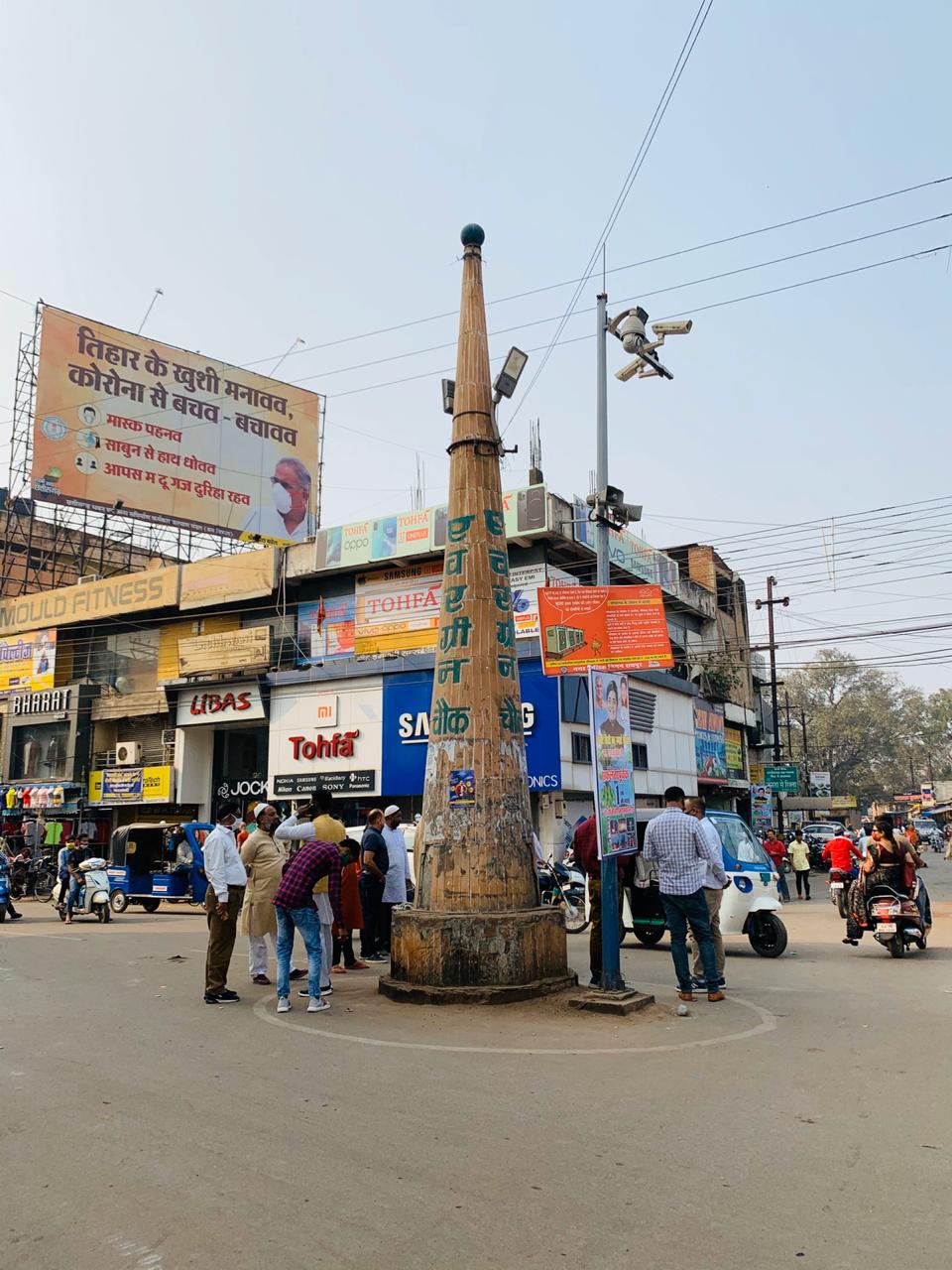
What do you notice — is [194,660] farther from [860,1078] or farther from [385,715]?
[860,1078]

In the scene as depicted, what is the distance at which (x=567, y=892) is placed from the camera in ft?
51.2

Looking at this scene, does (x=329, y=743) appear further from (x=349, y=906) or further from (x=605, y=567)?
(x=605, y=567)

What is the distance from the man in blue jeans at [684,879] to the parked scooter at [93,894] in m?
13.1

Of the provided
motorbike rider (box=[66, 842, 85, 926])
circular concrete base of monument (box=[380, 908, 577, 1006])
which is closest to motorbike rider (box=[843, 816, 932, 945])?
circular concrete base of monument (box=[380, 908, 577, 1006])

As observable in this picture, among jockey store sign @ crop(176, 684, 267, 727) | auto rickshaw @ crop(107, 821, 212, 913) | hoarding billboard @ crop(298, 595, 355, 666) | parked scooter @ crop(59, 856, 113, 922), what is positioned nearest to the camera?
parked scooter @ crop(59, 856, 113, 922)

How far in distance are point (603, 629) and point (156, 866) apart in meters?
16.4

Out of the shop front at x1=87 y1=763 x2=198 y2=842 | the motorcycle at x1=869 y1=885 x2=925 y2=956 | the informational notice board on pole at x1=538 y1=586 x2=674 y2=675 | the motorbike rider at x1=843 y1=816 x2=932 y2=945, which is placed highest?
the informational notice board on pole at x1=538 y1=586 x2=674 y2=675

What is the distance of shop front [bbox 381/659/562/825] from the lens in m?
24.5

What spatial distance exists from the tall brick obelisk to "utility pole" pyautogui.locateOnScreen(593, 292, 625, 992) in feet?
1.94

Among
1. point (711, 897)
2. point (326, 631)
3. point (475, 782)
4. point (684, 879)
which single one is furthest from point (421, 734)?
point (684, 879)

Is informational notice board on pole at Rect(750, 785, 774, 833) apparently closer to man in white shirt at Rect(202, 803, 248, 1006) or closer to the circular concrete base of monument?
the circular concrete base of monument

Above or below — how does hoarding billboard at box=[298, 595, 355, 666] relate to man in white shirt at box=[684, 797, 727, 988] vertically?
above

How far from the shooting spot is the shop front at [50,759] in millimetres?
31734

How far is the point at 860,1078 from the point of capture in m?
5.63
